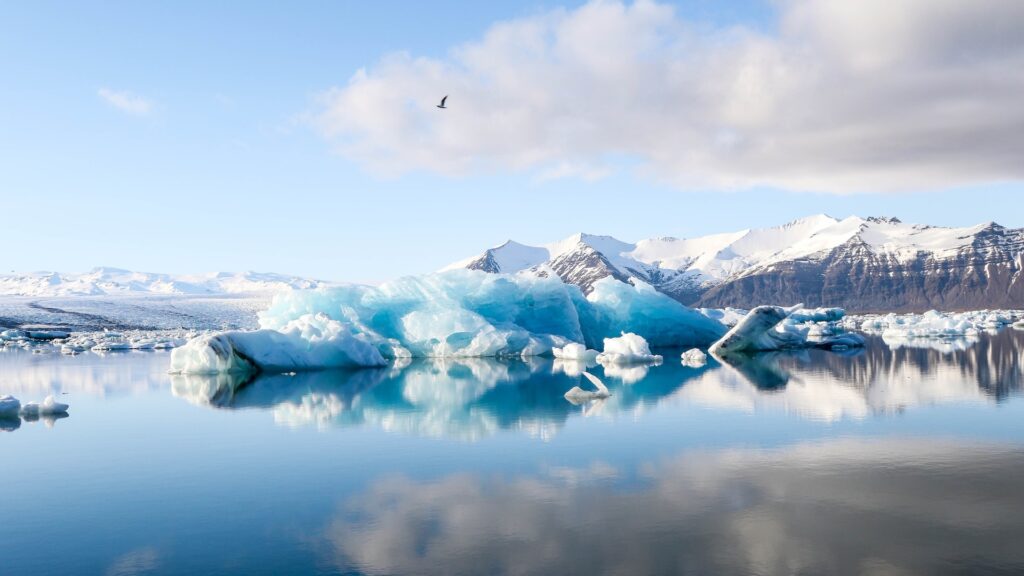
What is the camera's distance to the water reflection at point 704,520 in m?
6.89

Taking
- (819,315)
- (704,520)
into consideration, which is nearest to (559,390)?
(704,520)

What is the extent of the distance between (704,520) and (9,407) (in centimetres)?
1548

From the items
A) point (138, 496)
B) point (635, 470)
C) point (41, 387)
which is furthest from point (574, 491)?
point (41, 387)

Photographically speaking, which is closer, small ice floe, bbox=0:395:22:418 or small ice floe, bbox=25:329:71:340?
small ice floe, bbox=0:395:22:418

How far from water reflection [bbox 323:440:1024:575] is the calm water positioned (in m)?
0.03

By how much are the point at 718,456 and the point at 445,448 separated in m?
4.29

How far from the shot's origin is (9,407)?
16.8 meters

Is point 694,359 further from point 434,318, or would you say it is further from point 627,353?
point 434,318

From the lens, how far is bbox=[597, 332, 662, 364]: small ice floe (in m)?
32.2

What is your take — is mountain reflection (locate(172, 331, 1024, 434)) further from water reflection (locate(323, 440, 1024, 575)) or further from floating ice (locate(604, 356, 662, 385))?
water reflection (locate(323, 440, 1024, 575))

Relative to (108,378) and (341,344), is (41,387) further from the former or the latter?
(341,344)

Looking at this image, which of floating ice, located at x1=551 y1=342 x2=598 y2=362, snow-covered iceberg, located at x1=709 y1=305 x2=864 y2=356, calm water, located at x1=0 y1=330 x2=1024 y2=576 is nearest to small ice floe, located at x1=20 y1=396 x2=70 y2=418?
calm water, located at x1=0 y1=330 x2=1024 y2=576

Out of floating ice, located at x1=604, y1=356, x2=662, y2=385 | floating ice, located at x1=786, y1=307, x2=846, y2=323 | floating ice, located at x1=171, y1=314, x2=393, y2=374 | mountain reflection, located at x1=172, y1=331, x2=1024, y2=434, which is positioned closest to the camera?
mountain reflection, located at x1=172, y1=331, x2=1024, y2=434

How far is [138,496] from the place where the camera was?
9891 millimetres
